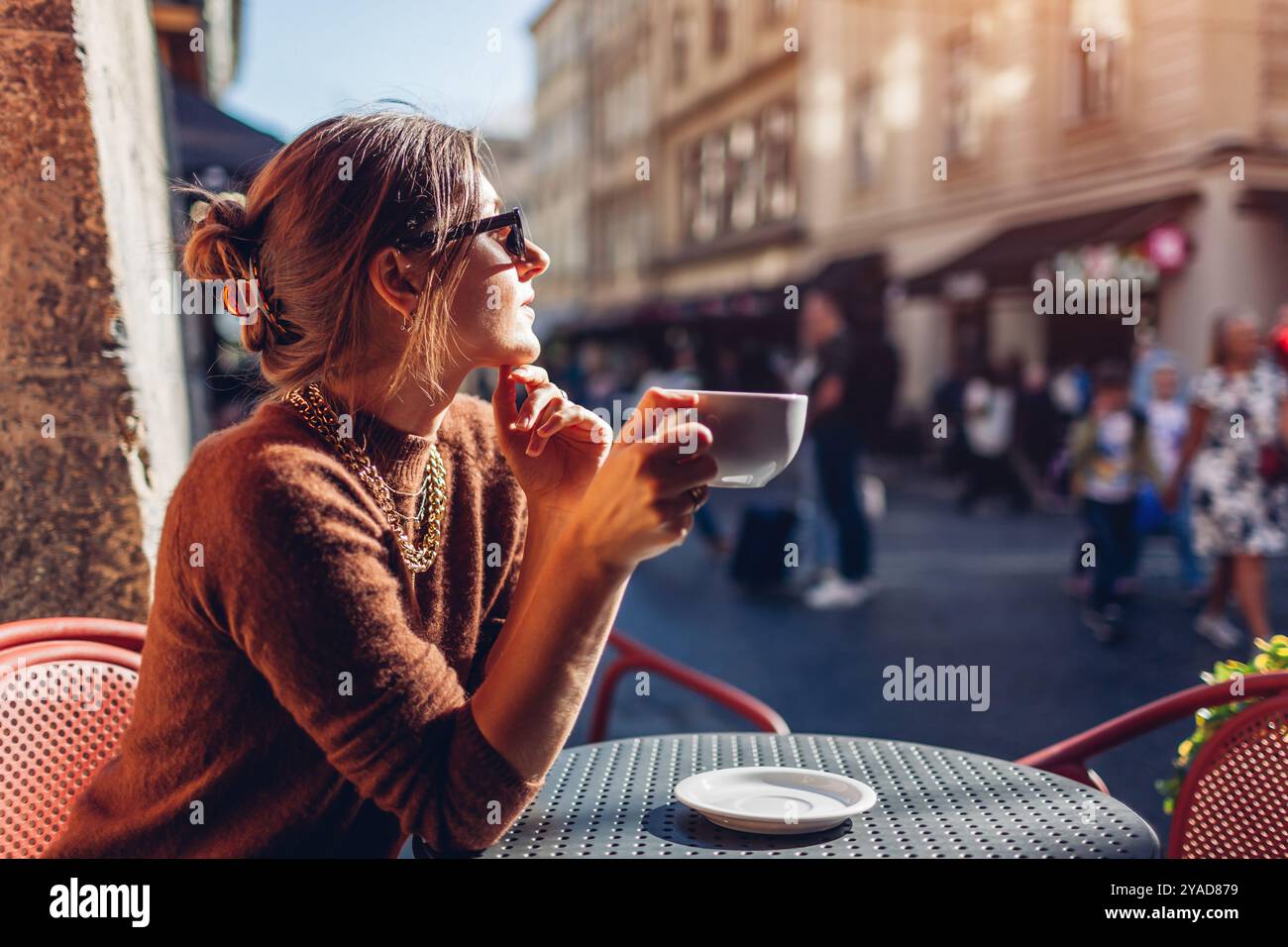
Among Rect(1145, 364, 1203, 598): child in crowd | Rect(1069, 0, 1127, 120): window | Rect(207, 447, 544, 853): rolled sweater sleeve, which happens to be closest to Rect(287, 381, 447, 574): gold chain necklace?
Rect(207, 447, 544, 853): rolled sweater sleeve

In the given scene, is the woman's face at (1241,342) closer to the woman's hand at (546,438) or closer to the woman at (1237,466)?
the woman at (1237,466)

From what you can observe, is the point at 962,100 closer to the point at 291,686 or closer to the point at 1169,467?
the point at 1169,467

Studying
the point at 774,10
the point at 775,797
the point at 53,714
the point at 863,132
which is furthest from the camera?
the point at 774,10

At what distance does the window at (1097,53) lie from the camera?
571 inches

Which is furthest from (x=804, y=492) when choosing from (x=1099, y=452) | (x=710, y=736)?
(x=710, y=736)

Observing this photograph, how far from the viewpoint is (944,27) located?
61.0ft

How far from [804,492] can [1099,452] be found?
6.85 ft

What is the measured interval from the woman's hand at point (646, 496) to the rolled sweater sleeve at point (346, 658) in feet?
0.77

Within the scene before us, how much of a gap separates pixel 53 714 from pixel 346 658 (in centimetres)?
73

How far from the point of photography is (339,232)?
1415mm

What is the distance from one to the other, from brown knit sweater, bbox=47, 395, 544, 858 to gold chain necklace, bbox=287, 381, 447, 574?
0.02 m
